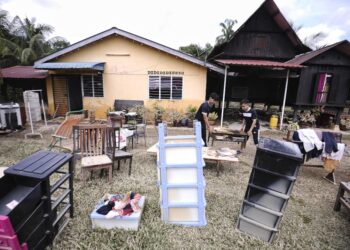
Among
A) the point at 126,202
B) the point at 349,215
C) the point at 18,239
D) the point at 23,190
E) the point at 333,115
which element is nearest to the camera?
the point at 18,239

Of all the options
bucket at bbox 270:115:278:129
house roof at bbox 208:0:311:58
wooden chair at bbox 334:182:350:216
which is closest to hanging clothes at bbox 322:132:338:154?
wooden chair at bbox 334:182:350:216

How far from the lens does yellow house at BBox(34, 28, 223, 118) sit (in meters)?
9.78

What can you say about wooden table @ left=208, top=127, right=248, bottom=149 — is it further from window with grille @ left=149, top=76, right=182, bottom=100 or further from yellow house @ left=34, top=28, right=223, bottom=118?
window with grille @ left=149, top=76, right=182, bottom=100

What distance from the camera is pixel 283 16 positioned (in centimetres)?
1093

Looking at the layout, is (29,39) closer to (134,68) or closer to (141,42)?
(134,68)

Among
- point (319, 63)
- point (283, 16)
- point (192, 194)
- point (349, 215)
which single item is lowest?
point (349, 215)

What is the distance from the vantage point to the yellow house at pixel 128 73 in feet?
32.1

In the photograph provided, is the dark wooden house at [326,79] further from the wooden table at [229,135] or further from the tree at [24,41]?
the tree at [24,41]

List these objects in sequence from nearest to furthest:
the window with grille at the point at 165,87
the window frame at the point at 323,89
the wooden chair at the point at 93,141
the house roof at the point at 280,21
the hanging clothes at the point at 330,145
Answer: the wooden chair at the point at 93,141
the hanging clothes at the point at 330,145
the window frame at the point at 323,89
the window with grille at the point at 165,87
the house roof at the point at 280,21

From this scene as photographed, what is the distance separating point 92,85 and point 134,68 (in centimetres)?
241

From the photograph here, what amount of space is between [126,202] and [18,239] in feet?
4.22

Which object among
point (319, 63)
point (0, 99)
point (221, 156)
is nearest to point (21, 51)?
point (0, 99)

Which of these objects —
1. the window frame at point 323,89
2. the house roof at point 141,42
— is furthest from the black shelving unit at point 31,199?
the window frame at point 323,89

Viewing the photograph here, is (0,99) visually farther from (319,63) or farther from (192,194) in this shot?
(319,63)
